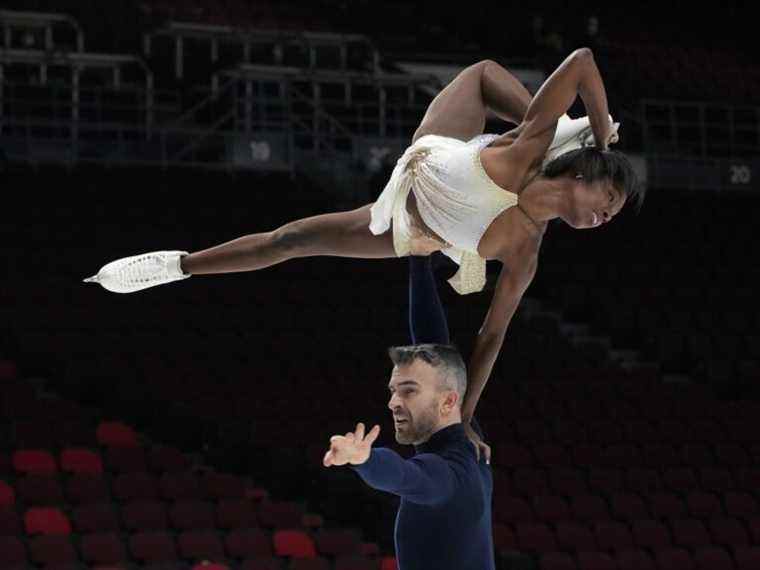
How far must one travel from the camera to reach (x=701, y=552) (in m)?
9.16

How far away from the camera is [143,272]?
4.54 metres

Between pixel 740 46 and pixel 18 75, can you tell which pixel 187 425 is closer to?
pixel 18 75

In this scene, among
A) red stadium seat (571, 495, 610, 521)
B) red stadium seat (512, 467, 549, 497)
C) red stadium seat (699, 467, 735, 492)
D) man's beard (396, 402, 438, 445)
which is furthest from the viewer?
red stadium seat (699, 467, 735, 492)

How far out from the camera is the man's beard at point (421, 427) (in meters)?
3.67

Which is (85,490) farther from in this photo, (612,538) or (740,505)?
(740,505)

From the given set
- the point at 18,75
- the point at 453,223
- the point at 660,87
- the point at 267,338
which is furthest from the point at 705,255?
the point at 453,223

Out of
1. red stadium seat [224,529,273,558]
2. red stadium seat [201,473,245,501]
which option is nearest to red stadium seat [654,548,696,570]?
red stadium seat [224,529,273,558]

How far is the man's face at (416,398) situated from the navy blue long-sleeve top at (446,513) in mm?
52

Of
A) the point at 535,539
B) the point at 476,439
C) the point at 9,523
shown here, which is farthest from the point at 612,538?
the point at 476,439

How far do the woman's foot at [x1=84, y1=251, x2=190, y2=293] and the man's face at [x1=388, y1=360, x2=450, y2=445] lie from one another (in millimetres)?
1164

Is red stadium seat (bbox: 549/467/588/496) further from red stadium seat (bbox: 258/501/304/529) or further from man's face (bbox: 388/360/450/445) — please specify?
man's face (bbox: 388/360/450/445)

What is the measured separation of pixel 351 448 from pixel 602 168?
50.7 inches

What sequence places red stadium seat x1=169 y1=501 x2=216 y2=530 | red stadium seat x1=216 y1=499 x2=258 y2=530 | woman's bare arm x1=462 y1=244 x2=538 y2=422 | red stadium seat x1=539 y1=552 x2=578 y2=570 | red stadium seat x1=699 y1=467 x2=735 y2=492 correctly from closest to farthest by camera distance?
woman's bare arm x1=462 y1=244 x2=538 y2=422 < red stadium seat x1=169 y1=501 x2=216 y2=530 < red stadium seat x1=216 y1=499 x2=258 y2=530 < red stadium seat x1=539 y1=552 x2=578 y2=570 < red stadium seat x1=699 y1=467 x2=735 y2=492

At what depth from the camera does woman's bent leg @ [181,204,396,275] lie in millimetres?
4355
